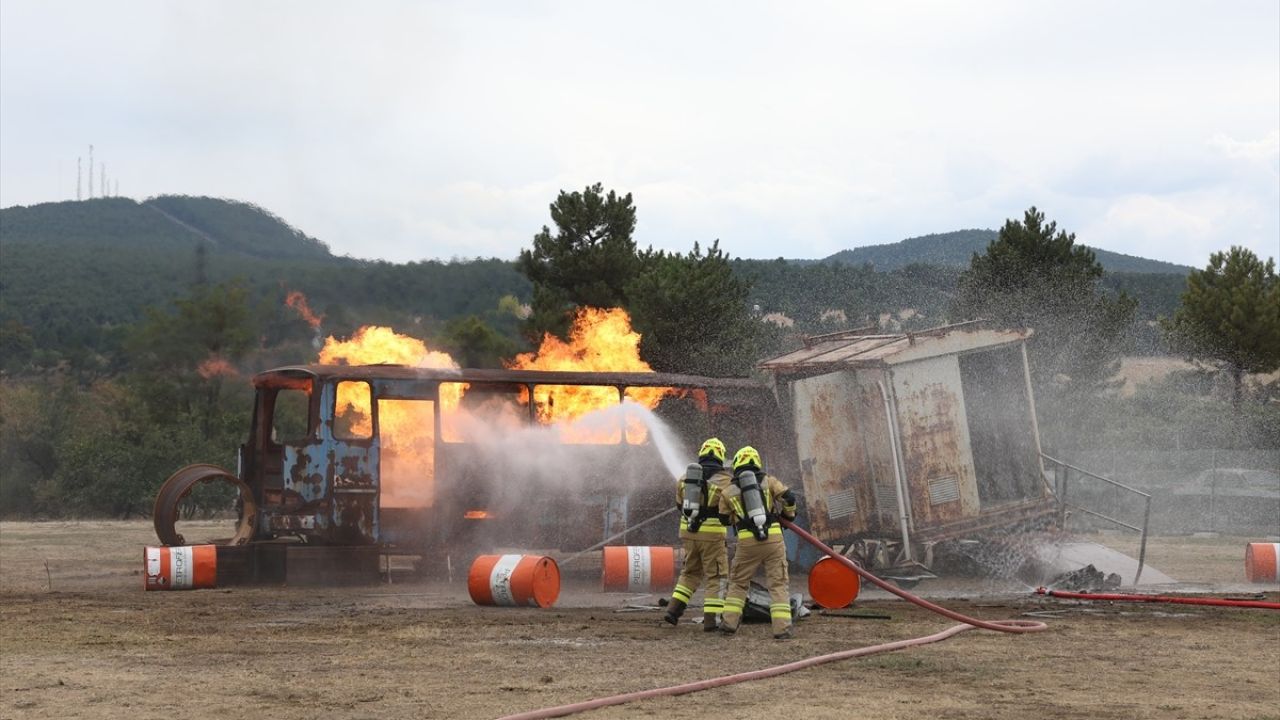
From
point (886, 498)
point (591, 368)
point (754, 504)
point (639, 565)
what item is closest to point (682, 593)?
point (754, 504)

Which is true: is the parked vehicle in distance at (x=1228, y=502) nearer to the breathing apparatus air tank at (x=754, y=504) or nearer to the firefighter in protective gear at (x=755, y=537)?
the firefighter in protective gear at (x=755, y=537)

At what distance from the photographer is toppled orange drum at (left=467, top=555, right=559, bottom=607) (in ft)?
49.6

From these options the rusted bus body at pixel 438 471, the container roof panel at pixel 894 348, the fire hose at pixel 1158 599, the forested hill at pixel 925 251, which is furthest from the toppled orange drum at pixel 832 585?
the forested hill at pixel 925 251

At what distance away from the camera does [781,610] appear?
13.0m

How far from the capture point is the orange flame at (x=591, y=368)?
61.9ft

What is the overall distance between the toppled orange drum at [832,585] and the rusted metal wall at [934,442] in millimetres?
3060

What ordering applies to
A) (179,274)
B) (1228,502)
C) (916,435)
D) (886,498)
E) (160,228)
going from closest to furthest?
1. (916,435)
2. (886,498)
3. (1228,502)
4. (179,274)
5. (160,228)

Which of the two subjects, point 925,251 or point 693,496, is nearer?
point 693,496

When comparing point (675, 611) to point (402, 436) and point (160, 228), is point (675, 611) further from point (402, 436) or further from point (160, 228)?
point (160, 228)

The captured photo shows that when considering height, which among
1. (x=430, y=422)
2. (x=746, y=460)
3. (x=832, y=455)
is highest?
(x=430, y=422)

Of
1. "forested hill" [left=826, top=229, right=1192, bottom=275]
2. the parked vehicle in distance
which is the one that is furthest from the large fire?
"forested hill" [left=826, top=229, right=1192, bottom=275]

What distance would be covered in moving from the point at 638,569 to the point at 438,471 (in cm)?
315

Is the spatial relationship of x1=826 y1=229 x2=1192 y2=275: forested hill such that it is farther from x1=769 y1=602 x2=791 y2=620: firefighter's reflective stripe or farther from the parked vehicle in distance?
x1=769 y1=602 x2=791 y2=620: firefighter's reflective stripe

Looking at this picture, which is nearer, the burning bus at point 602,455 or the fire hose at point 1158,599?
the fire hose at point 1158,599
